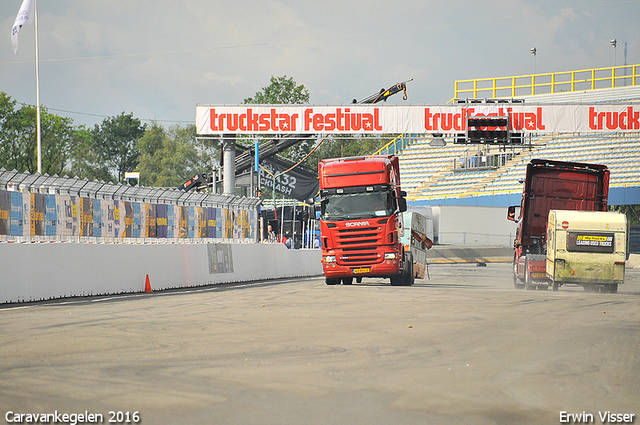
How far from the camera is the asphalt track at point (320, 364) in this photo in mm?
5551

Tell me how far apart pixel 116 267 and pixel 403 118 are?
776 inches

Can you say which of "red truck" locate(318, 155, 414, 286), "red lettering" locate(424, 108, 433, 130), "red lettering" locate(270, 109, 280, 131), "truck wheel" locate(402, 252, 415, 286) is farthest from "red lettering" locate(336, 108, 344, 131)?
"red truck" locate(318, 155, 414, 286)

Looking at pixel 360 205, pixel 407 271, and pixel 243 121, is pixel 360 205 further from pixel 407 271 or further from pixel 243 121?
pixel 243 121

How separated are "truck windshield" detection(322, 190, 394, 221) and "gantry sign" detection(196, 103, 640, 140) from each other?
12572 millimetres

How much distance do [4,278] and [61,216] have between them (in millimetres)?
2337

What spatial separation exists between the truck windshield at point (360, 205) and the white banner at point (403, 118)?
1229cm

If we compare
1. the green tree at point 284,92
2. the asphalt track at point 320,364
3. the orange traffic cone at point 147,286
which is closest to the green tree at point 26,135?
the green tree at point 284,92

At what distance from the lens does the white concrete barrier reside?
1542 cm

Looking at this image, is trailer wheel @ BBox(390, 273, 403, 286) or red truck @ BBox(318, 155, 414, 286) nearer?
red truck @ BBox(318, 155, 414, 286)

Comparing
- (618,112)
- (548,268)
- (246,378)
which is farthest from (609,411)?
(618,112)

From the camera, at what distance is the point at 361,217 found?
73.4 feet

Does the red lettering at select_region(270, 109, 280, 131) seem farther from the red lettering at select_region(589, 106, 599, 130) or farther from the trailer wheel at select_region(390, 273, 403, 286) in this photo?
the red lettering at select_region(589, 106, 599, 130)

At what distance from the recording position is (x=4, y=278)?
15000 mm

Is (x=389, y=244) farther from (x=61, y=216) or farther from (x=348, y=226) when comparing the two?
(x=61, y=216)
